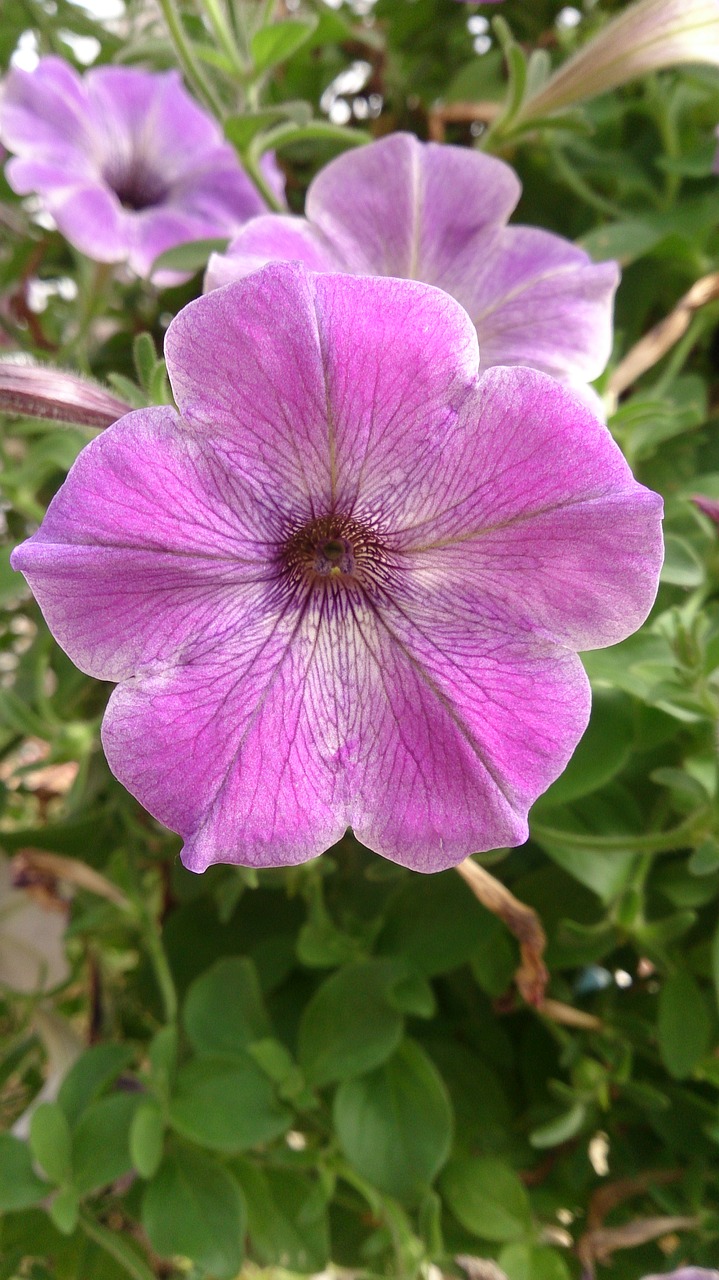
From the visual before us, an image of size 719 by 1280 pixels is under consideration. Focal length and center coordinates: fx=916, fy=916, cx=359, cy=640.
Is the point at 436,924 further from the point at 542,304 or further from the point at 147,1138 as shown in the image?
the point at 542,304

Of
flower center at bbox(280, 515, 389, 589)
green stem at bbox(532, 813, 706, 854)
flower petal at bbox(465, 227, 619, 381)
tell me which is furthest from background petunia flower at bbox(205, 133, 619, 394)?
green stem at bbox(532, 813, 706, 854)

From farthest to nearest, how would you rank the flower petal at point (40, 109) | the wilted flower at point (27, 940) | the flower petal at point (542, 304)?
the wilted flower at point (27, 940) < the flower petal at point (40, 109) < the flower petal at point (542, 304)

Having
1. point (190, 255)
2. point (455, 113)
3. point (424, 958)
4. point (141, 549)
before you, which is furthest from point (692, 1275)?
point (455, 113)

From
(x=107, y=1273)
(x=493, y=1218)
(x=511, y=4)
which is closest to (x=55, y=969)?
(x=107, y=1273)

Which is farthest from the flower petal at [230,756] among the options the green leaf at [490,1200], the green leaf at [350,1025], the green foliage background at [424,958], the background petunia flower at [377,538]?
the green leaf at [490,1200]

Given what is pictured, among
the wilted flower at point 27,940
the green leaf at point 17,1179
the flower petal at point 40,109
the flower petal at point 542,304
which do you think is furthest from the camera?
the wilted flower at point 27,940

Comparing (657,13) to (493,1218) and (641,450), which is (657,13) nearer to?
(641,450)

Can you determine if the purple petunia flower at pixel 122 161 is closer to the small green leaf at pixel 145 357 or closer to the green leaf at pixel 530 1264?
the small green leaf at pixel 145 357
